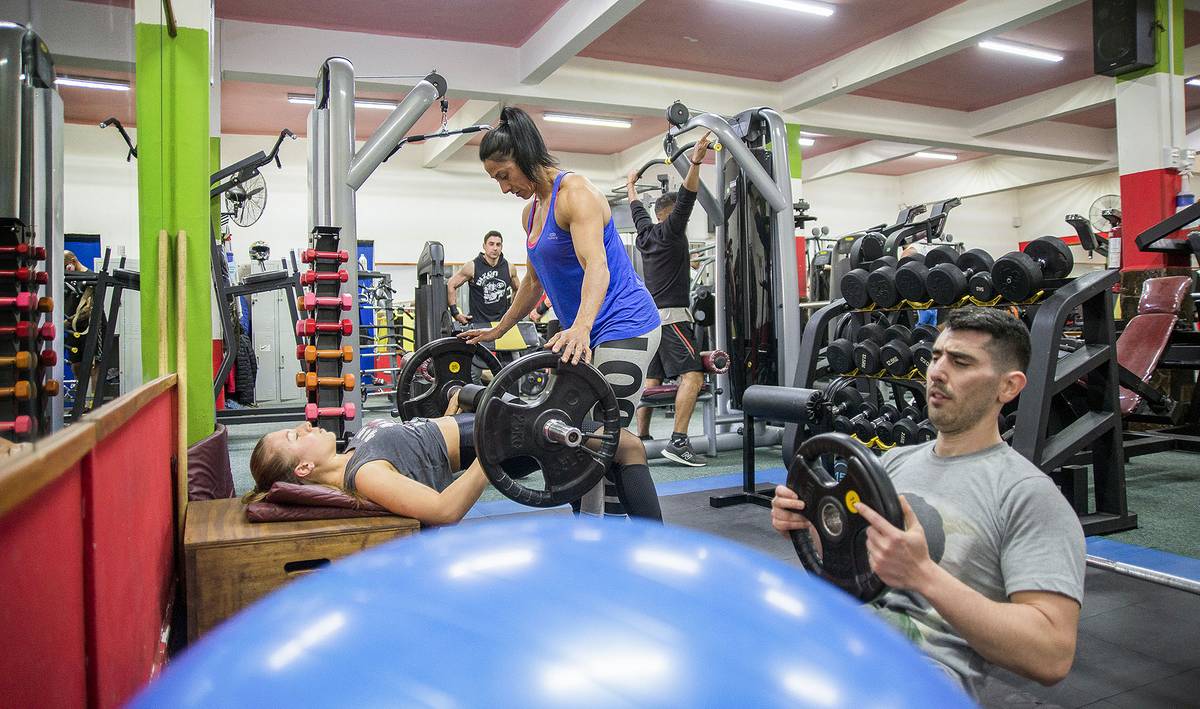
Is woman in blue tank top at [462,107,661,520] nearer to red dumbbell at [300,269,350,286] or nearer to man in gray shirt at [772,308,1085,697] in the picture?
man in gray shirt at [772,308,1085,697]

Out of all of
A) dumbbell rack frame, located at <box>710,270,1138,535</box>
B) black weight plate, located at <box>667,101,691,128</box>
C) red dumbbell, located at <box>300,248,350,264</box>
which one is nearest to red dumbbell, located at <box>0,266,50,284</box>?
red dumbbell, located at <box>300,248,350,264</box>

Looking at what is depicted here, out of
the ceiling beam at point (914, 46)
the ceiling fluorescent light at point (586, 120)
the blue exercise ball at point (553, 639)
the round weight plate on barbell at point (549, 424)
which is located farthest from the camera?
the ceiling fluorescent light at point (586, 120)

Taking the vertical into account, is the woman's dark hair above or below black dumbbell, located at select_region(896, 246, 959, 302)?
above

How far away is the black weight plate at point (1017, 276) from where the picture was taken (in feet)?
9.36

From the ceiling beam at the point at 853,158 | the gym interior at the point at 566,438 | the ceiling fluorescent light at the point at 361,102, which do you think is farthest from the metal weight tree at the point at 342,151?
the ceiling beam at the point at 853,158

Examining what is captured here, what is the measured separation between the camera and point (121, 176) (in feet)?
5.47

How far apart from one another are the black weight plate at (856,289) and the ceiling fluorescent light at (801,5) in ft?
15.6

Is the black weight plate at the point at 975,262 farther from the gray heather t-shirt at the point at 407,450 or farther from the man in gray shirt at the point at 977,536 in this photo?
the gray heather t-shirt at the point at 407,450

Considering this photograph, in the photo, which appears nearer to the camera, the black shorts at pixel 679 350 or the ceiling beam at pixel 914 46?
the black shorts at pixel 679 350

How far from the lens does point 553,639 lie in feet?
1.72

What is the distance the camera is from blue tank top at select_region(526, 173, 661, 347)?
2396 mm

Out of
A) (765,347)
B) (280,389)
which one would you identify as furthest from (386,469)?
(280,389)

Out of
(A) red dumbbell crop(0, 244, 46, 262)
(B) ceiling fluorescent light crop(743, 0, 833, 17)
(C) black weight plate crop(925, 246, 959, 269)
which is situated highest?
(B) ceiling fluorescent light crop(743, 0, 833, 17)

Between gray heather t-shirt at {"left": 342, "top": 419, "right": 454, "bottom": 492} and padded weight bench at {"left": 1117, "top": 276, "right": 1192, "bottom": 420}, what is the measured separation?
3.26m
